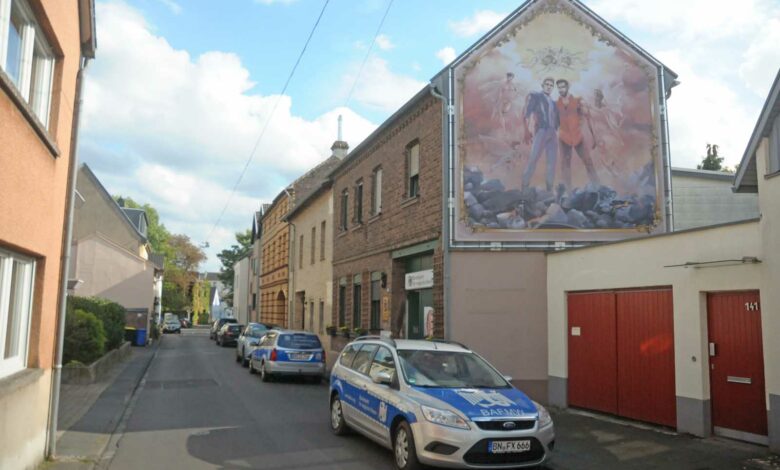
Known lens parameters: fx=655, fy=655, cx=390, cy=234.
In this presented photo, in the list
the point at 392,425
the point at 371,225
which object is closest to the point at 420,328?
the point at 371,225

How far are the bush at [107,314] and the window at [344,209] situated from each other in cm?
866

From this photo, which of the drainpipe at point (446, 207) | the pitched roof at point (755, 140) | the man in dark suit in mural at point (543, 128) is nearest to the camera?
the pitched roof at point (755, 140)

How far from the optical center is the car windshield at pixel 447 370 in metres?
8.57

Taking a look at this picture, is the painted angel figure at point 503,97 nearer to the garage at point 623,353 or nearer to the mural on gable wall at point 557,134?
the mural on gable wall at point 557,134

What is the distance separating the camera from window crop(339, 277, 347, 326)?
22.9 m

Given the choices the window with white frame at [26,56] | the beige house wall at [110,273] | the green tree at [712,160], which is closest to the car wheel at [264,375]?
the window with white frame at [26,56]

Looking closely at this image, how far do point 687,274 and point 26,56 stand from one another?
9.29m

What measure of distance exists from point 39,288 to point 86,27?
3752 millimetres

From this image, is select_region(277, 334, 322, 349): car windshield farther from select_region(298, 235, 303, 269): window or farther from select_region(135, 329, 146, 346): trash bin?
select_region(135, 329, 146, 346): trash bin

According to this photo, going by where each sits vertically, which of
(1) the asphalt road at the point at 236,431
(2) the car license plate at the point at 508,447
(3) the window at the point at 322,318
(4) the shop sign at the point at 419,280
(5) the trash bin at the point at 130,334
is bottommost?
(1) the asphalt road at the point at 236,431

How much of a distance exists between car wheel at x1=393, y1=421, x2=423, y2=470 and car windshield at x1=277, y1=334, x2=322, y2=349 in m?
10.8

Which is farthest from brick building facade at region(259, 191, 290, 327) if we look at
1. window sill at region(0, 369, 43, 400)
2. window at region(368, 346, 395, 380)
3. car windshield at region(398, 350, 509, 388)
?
window sill at region(0, 369, 43, 400)

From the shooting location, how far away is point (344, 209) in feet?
79.2

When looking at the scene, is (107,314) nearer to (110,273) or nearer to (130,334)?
(130,334)
